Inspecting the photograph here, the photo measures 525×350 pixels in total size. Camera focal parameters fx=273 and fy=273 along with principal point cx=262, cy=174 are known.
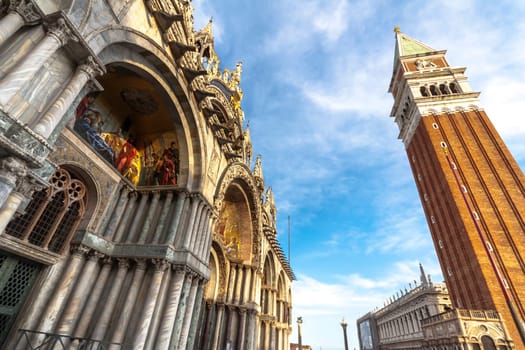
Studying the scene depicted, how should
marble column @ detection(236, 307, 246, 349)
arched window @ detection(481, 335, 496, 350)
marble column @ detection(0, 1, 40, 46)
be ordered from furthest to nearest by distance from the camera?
arched window @ detection(481, 335, 496, 350) → marble column @ detection(236, 307, 246, 349) → marble column @ detection(0, 1, 40, 46)

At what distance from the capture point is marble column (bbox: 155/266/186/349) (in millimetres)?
7938

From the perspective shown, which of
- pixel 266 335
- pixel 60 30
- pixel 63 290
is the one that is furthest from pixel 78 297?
pixel 266 335

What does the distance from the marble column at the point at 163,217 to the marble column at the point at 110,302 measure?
3.72 ft

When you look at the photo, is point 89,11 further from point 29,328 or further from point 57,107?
point 29,328

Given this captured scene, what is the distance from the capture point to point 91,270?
26.8 ft

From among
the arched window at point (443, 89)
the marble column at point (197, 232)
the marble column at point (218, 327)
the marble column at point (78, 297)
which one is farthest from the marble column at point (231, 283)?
the arched window at point (443, 89)

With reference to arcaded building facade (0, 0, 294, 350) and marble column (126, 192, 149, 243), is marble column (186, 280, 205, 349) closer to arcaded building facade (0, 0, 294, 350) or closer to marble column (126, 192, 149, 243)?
arcaded building facade (0, 0, 294, 350)

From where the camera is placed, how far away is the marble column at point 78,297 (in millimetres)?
7262

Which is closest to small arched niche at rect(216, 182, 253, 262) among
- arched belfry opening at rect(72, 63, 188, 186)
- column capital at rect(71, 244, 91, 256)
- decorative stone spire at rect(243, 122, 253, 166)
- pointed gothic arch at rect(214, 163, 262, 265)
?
pointed gothic arch at rect(214, 163, 262, 265)

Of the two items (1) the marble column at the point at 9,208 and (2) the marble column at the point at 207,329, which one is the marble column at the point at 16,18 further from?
(2) the marble column at the point at 207,329

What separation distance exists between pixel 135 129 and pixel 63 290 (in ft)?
20.9

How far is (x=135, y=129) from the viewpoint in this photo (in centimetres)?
1134

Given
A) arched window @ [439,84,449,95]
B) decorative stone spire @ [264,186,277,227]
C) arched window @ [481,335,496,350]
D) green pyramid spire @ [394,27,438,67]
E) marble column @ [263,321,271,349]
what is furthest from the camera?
green pyramid spire @ [394,27,438,67]

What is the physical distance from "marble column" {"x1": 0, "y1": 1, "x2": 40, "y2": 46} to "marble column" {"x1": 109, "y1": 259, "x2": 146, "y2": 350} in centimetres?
668
